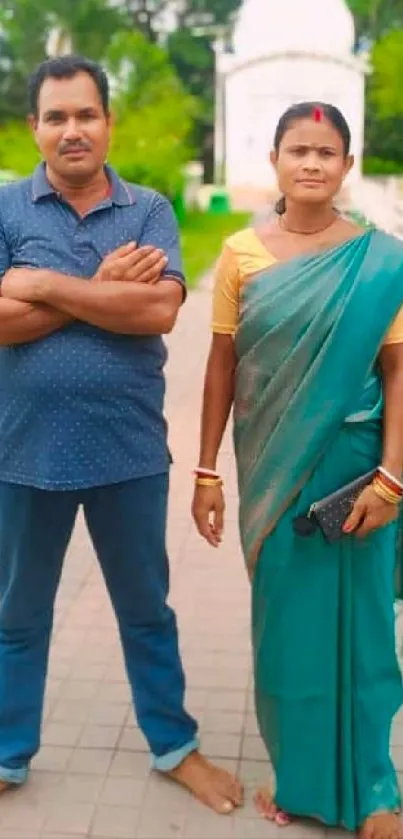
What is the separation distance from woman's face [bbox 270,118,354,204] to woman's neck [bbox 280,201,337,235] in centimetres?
2

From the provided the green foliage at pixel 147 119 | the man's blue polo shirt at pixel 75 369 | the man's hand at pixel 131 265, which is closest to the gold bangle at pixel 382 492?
the man's blue polo shirt at pixel 75 369

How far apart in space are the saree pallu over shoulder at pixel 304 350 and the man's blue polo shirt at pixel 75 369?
0.24m

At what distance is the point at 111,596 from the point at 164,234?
2.99 feet

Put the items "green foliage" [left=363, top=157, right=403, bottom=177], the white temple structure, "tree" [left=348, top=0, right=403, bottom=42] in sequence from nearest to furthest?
1. the white temple structure
2. "green foliage" [left=363, top=157, right=403, bottom=177]
3. "tree" [left=348, top=0, right=403, bottom=42]

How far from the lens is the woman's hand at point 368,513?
221cm

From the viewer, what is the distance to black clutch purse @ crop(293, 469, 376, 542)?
221 cm

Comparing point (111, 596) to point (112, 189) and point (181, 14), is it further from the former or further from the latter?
point (181, 14)

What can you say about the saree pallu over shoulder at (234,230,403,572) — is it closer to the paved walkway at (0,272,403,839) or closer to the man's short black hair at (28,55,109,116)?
the man's short black hair at (28,55,109,116)

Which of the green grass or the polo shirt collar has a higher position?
the polo shirt collar

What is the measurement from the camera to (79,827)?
98.7 inches

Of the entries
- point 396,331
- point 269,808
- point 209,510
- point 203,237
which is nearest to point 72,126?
point 396,331

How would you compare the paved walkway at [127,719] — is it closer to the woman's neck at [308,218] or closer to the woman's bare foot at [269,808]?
the woman's bare foot at [269,808]

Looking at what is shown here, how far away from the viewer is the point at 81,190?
2.31 m

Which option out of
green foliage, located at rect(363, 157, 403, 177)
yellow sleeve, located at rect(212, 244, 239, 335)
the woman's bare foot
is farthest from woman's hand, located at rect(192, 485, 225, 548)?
green foliage, located at rect(363, 157, 403, 177)
